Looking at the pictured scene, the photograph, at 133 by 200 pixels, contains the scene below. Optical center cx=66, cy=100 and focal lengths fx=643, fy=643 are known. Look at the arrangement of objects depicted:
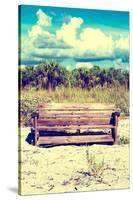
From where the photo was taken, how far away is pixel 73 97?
17.8 feet

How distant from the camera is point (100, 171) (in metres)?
5.52

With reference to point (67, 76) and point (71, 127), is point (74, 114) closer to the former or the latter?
point (71, 127)

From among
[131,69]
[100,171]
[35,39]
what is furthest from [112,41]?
[100,171]

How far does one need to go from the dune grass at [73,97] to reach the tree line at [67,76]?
0.14 feet

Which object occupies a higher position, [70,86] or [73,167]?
[70,86]

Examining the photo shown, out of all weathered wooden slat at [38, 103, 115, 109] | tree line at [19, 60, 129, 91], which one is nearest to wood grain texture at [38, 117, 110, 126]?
weathered wooden slat at [38, 103, 115, 109]

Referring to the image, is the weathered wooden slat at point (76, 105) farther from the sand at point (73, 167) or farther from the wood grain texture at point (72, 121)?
the sand at point (73, 167)

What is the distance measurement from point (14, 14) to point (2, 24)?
0.42 ft

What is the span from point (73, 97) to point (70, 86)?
10 centimetres

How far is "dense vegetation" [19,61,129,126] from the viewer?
529 centimetres

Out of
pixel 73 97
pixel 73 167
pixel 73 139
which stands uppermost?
pixel 73 97

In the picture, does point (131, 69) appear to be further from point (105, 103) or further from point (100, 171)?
point (100, 171)

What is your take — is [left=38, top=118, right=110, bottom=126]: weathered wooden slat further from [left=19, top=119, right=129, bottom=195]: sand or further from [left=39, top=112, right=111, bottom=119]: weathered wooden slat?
[left=19, top=119, right=129, bottom=195]: sand

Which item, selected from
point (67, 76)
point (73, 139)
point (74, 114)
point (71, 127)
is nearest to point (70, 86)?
point (67, 76)
